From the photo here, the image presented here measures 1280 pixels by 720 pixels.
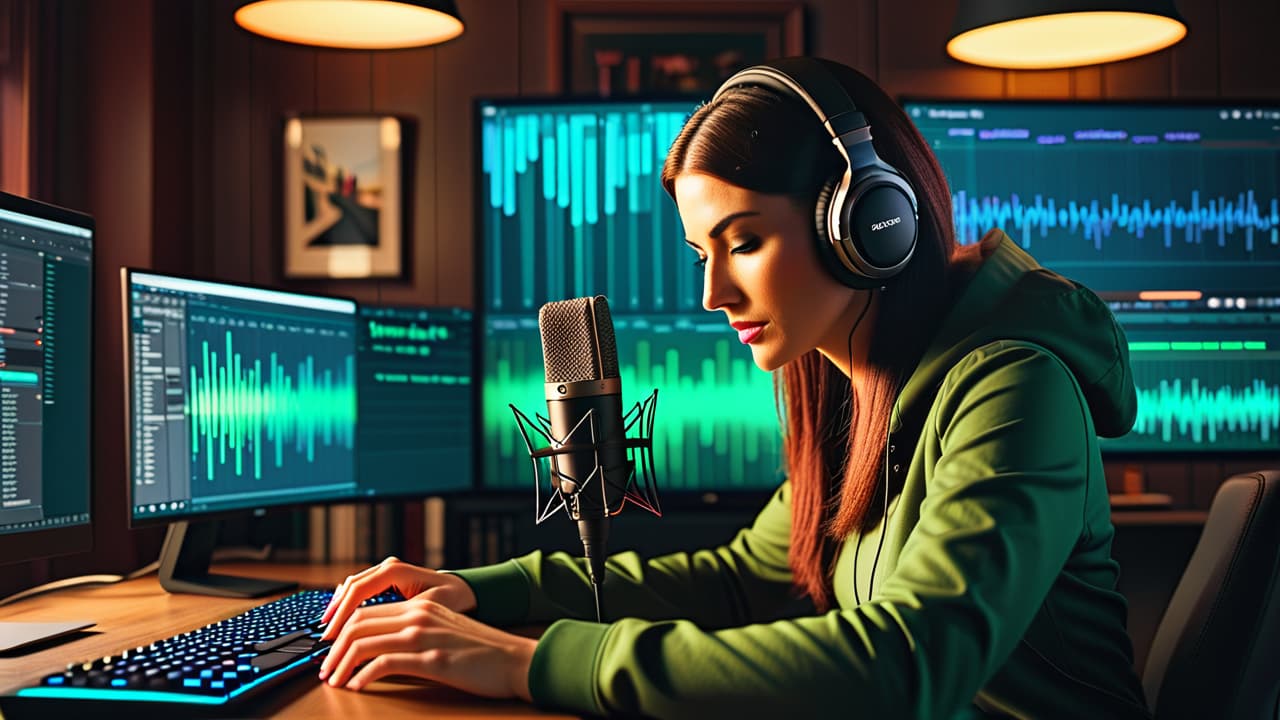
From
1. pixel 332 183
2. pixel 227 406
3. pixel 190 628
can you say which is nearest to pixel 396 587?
pixel 190 628

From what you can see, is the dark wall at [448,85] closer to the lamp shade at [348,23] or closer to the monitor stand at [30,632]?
the lamp shade at [348,23]

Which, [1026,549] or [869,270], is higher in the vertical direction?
[869,270]

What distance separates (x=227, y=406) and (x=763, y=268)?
0.91 meters

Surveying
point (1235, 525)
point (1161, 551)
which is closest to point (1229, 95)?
point (1161, 551)

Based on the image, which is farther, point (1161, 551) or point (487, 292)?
point (487, 292)

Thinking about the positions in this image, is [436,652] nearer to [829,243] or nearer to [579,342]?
[579,342]

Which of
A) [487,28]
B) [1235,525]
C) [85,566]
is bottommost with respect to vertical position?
[85,566]

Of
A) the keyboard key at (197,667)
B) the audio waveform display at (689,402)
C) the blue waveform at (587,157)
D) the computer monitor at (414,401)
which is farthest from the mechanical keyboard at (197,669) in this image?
the blue waveform at (587,157)

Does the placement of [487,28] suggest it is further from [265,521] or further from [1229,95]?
[1229,95]

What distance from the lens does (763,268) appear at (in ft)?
3.52

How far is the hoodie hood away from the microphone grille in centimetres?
30

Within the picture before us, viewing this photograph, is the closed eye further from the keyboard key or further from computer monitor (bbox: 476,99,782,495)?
computer monitor (bbox: 476,99,782,495)

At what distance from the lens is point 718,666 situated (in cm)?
78

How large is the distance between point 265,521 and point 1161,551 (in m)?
1.60
